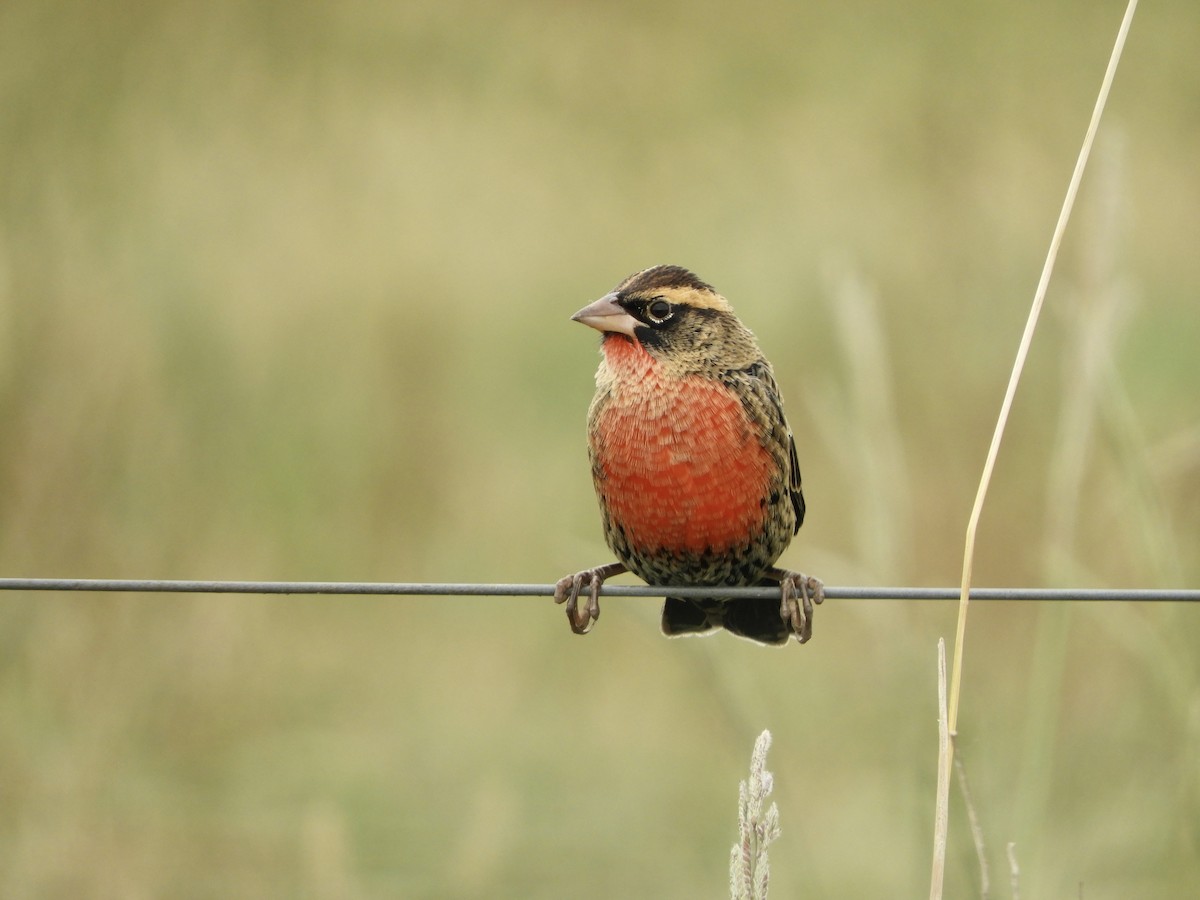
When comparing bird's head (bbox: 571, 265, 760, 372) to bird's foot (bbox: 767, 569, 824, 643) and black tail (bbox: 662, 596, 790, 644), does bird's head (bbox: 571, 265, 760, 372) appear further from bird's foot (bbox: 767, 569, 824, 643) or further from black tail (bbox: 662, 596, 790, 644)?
black tail (bbox: 662, 596, 790, 644)

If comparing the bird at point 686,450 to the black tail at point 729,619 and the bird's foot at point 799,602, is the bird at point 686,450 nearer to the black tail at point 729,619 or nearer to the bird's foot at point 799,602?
the bird's foot at point 799,602

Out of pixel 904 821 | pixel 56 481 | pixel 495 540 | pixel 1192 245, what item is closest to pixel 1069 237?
pixel 1192 245

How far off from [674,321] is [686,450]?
379mm

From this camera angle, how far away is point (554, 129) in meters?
8.43

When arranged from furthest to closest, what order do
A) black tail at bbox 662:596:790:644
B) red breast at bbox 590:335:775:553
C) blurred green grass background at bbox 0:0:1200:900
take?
blurred green grass background at bbox 0:0:1200:900 → black tail at bbox 662:596:790:644 → red breast at bbox 590:335:775:553

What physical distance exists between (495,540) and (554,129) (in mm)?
2400

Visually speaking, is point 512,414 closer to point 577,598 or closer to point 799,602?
point 577,598

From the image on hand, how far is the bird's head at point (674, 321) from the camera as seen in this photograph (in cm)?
395

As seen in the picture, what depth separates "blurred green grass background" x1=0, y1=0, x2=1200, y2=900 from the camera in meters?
5.24

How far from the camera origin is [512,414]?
24.4 feet

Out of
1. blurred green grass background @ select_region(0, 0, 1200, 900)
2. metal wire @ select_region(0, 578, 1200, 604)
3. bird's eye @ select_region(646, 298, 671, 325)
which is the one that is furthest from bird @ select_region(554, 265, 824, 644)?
metal wire @ select_region(0, 578, 1200, 604)

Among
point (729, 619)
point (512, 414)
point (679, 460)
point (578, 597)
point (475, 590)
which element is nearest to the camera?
point (475, 590)

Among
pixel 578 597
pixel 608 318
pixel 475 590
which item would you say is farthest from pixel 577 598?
pixel 475 590

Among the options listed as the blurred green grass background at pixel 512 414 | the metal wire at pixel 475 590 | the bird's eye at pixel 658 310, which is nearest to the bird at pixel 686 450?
the bird's eye at pixel 658 310
